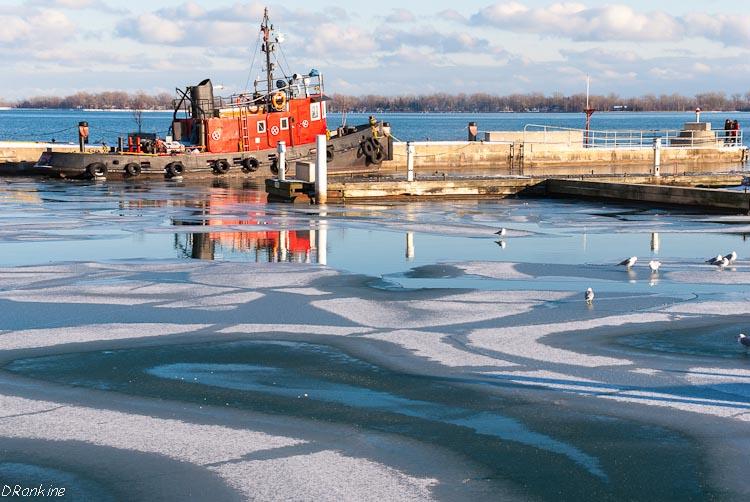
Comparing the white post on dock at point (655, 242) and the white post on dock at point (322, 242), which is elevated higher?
the white post on dock at point (322, 242)

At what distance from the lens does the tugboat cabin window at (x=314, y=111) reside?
38569 mm

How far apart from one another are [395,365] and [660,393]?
214 cm

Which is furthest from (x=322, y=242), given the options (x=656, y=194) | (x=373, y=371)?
(x=656, y=194)

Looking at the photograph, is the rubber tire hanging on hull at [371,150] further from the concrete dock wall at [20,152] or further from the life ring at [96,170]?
the concrete dock wall at [20,152]

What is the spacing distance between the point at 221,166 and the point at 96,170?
4.07 m

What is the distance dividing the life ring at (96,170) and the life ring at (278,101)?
6332 mm

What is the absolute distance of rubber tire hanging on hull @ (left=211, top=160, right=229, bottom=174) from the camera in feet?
118

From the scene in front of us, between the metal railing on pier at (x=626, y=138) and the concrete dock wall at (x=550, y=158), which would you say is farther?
the metal railing on pier at (x=626, y=138)

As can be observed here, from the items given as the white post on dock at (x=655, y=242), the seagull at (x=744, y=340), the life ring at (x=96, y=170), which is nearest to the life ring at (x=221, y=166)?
the life ring at (x=96, y=170)

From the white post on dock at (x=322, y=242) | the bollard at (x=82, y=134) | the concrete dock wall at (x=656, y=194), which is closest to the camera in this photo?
the white post on dock at (x=322, y=242)

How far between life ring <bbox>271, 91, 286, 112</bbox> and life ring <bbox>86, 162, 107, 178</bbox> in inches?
249

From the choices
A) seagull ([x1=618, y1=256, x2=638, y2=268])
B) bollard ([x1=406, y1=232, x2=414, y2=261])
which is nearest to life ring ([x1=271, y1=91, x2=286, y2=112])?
bollard ([x1=406, y1=232, x2=414, y2=261])

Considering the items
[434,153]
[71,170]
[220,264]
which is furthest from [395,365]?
[434,153]

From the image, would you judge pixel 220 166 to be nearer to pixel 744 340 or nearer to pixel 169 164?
pixel 169 164
